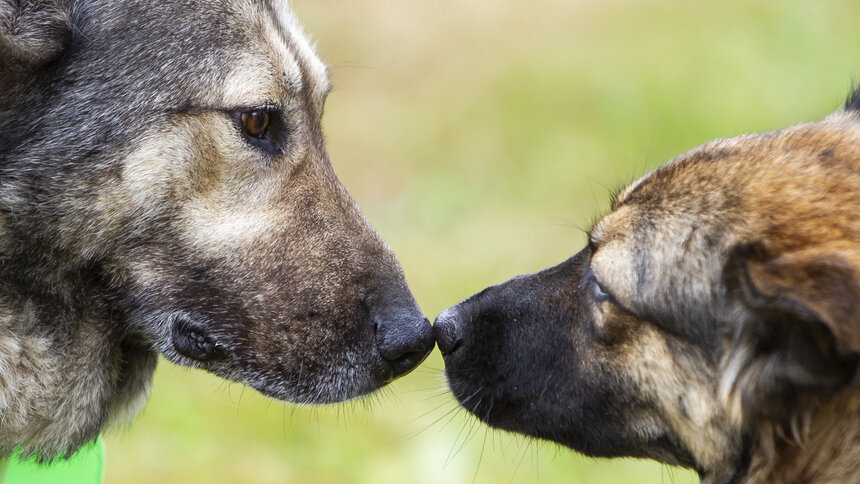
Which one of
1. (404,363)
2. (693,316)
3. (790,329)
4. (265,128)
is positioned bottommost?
(404,363)

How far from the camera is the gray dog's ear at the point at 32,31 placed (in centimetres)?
283

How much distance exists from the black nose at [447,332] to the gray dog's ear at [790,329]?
3.07 feet

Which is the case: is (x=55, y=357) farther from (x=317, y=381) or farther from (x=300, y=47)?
(x=300, y=47)

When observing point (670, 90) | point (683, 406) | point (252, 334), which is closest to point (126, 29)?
point (252, 334)

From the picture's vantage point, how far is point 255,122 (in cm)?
312

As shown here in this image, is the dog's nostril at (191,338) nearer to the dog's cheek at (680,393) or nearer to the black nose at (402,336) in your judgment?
the black nose at (402,336)

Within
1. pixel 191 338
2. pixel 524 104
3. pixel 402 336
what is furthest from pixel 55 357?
pixel 524 104

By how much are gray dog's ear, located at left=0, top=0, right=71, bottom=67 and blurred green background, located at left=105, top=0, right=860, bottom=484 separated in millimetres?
3725

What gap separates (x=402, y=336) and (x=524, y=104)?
638cm

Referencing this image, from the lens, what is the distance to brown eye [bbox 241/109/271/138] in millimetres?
3096

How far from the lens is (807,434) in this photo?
235 centimetres

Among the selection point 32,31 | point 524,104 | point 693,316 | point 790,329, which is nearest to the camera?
point 790,329

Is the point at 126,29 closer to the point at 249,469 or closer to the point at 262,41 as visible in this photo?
the point at 262,41

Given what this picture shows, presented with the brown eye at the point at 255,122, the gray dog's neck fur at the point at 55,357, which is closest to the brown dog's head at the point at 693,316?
the brown eye at the point at 255,122
